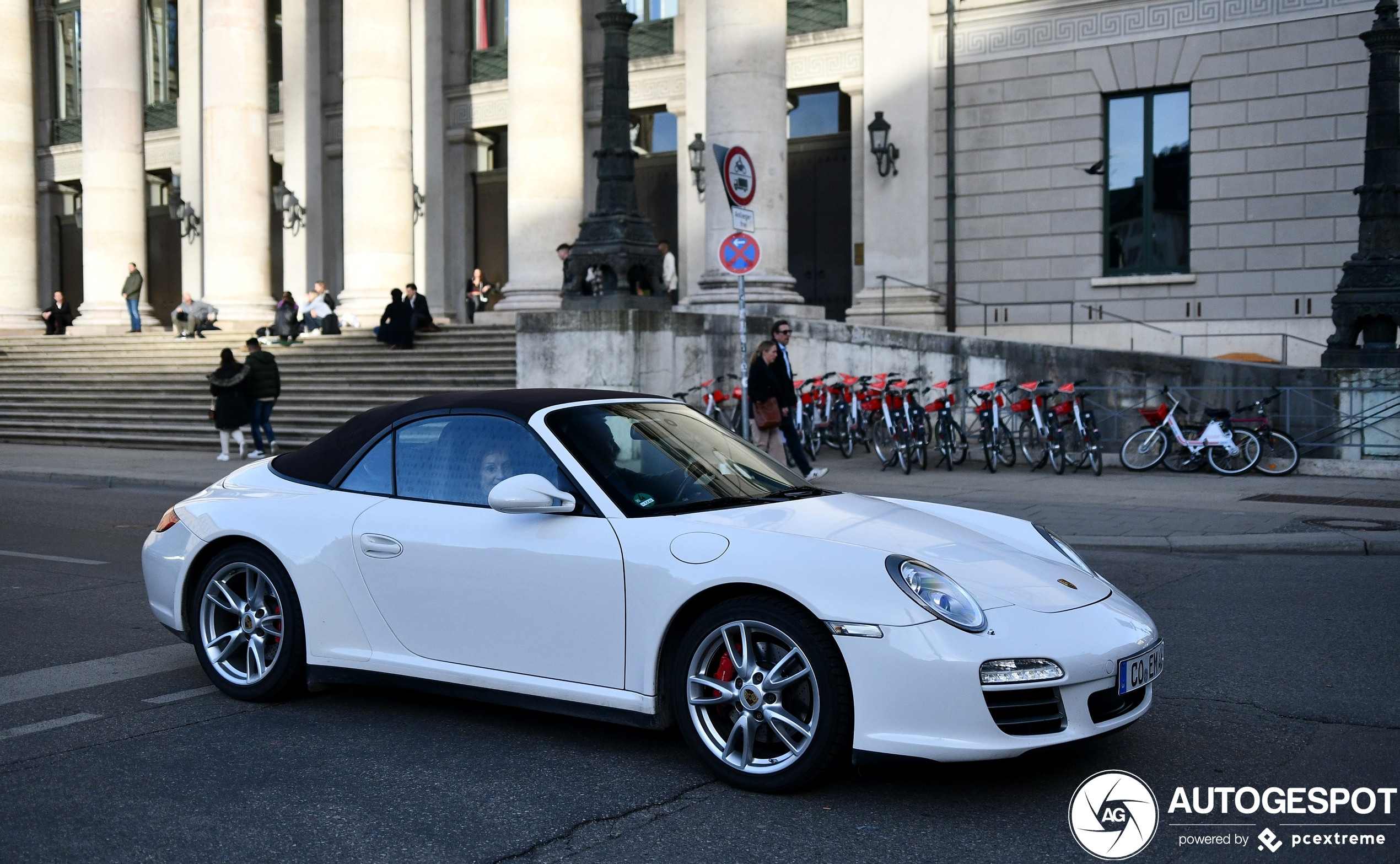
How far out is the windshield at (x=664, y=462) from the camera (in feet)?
17.4

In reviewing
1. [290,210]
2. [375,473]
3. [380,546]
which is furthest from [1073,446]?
[290,210]

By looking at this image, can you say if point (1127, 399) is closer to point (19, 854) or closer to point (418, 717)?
point (418, 717)

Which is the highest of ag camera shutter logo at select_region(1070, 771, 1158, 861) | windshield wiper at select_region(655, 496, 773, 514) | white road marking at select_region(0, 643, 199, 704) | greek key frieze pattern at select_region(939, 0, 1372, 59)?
greek key frieze pattern at select_region(939, 0, 1372, 59)

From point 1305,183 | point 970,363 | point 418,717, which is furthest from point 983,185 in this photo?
point 418,717

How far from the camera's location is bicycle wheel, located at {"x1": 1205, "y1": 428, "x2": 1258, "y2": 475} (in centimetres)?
1616

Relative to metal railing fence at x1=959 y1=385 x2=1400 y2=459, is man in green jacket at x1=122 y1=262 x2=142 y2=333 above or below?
above

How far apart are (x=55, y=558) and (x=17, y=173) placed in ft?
99.2

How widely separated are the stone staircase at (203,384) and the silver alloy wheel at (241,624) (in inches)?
570

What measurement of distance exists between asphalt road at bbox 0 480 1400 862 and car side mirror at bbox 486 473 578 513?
0.94m

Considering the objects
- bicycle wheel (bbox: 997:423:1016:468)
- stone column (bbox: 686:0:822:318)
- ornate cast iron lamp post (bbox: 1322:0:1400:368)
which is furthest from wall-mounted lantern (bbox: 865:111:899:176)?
ornate cast iron lamp post (bbox: 1322:0:1400:368)

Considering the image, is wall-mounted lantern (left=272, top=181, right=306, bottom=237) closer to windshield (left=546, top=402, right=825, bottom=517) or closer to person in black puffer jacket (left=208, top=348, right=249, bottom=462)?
person in black puffer jacket (left=208, top=348, right=249, bottom=462)

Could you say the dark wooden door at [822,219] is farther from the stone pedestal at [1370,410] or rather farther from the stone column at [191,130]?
the stone column at [191,130]

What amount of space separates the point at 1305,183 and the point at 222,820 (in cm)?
2258

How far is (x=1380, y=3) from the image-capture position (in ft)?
52.6
